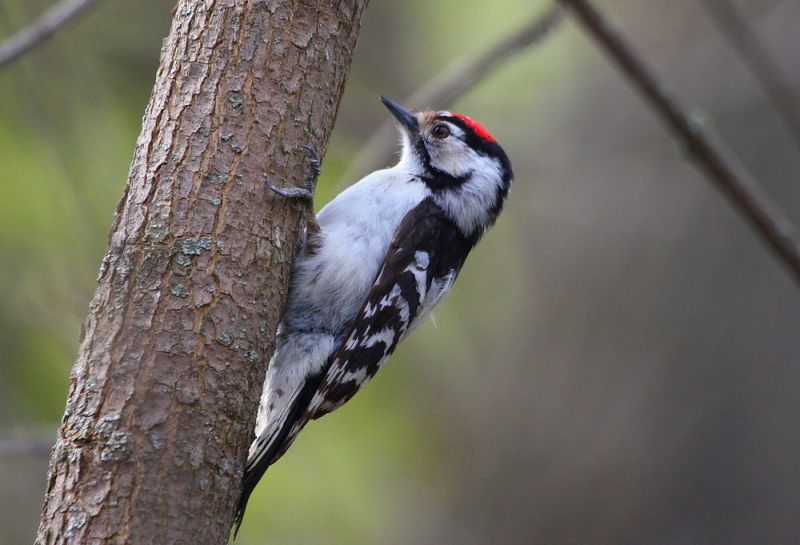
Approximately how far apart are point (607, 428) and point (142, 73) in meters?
4.18

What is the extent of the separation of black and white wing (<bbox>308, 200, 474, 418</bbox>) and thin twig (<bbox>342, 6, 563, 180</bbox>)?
2.33 feet

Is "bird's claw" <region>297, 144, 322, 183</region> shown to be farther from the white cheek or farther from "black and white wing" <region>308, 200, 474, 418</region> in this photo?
the white cheek

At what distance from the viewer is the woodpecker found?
3662 mm

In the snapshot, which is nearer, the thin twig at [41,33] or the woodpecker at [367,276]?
the thin twig at [41,33]

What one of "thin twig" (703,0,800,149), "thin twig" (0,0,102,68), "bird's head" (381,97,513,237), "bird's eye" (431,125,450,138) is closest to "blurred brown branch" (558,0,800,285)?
"thin twig" (703,0,800,149)

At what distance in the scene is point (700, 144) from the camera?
11.9 ft

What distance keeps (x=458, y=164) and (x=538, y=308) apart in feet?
10.1

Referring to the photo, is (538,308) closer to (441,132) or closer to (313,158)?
(441,132)

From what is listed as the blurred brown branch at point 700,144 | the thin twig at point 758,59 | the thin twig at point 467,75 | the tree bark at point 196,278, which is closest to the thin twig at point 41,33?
the tree bark at point 196,278

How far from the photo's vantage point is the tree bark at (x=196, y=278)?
248cm

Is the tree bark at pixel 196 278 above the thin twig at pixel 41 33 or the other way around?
the other way around

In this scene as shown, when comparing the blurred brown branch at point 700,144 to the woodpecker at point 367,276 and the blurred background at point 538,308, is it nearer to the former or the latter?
the woodpecker at point 367,276

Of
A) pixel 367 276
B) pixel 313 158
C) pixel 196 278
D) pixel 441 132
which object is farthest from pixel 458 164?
pixel 196 278

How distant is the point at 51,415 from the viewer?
592 cm
